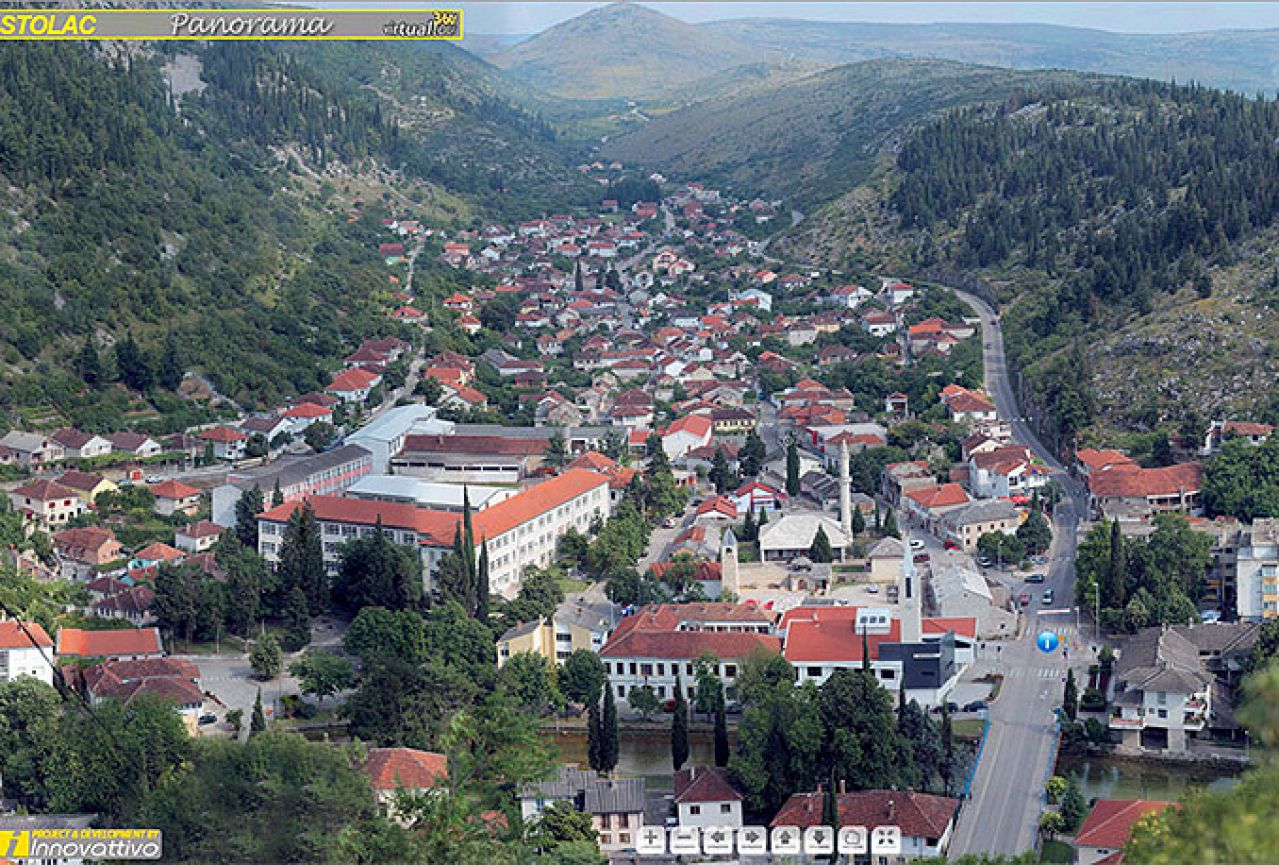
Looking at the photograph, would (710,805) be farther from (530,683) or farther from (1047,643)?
(1047,643)

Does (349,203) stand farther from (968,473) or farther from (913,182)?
(968,473)

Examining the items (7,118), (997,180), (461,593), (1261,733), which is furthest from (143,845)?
(997,180)

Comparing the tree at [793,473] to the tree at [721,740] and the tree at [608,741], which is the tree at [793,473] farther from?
the tree at [608,741]

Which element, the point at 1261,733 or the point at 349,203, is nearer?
the point at 1261,733

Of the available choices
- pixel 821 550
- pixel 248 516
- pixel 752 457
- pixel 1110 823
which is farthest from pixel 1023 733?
pixel 248 516

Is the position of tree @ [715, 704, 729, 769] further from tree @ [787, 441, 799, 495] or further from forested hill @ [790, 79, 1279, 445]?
forested hill @ [790, 79, 1279, 445]

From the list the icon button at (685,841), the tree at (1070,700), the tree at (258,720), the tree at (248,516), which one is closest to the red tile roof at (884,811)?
the icon button at (685,841)
